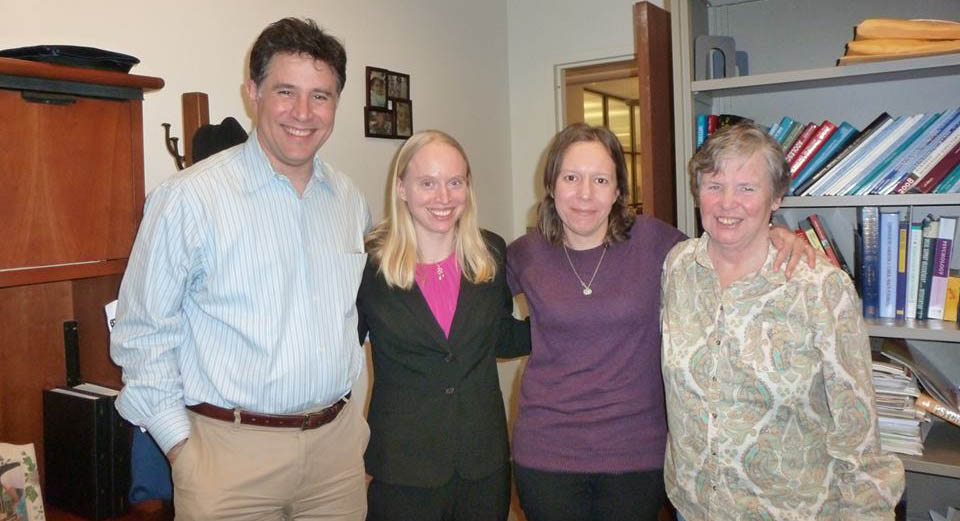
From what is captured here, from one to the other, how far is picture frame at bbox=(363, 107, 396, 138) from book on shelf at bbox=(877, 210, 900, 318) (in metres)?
2.00

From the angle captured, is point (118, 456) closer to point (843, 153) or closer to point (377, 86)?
point (377, 86)

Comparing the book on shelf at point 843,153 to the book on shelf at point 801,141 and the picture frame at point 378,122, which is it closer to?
the book on shelf at point 801,141

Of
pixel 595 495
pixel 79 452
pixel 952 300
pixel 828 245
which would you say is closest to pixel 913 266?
pixel 952 300

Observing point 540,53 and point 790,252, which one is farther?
point 540,53

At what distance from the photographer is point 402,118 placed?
322 cm

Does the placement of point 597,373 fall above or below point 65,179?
below

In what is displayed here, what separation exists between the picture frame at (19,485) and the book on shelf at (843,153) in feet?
7.27

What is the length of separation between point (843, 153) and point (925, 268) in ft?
1.39

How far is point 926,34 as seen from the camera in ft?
6.36

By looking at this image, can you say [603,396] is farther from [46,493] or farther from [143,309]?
[46,493]

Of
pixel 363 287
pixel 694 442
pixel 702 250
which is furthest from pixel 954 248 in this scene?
pixel 363 287

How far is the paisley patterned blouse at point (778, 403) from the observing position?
1376mm

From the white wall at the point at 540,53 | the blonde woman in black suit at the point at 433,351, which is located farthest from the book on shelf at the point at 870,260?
the white wall at the point at 540,53

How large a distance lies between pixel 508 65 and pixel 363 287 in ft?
8.96
